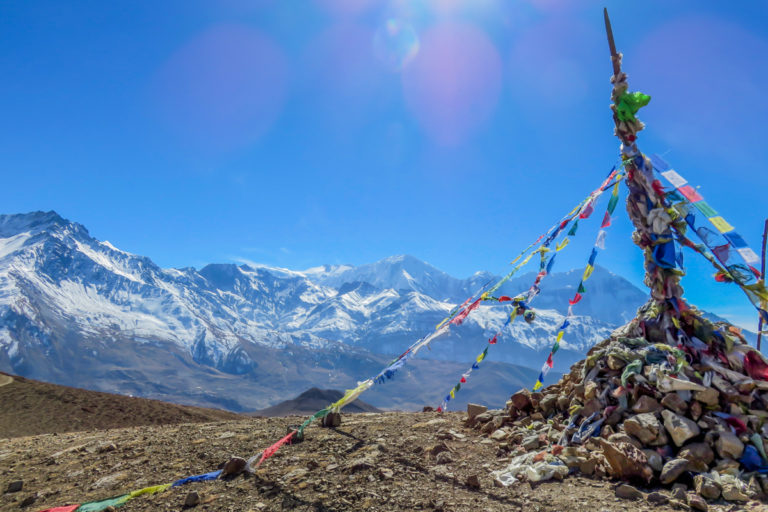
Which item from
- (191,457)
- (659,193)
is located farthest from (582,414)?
(191,457)

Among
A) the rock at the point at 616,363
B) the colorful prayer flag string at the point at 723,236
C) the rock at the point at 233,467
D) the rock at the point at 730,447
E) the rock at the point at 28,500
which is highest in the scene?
the colorful prayer flag string at the point at 723,236

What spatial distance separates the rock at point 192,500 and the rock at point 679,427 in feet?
30.7

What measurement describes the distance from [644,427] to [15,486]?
557 inches

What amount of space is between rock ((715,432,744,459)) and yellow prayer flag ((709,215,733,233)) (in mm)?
4609

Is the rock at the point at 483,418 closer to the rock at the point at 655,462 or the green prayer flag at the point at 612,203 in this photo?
the rock at the point at 655,462

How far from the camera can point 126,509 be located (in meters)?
8.01

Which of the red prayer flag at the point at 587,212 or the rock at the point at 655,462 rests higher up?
the red prayer flag at the point at 587,212

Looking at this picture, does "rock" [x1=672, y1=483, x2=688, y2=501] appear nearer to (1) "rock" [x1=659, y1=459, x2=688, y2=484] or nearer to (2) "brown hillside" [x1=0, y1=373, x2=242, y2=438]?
(1) "rock" [x1=659, y1=459, x2=688, y2=484]

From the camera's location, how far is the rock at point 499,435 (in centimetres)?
1105

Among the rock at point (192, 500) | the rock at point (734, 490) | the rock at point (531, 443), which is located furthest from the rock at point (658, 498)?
the rock at point (192, 500)

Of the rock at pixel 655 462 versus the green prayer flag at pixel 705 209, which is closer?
the rock at pixel 655 462

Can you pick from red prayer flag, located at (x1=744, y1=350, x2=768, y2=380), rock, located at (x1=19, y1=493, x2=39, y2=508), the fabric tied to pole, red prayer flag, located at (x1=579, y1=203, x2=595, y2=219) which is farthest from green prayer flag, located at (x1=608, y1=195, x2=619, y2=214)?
rock, located at (x1=19, y1=493, x2=39, y2=508)

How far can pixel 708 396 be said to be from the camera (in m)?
8.80

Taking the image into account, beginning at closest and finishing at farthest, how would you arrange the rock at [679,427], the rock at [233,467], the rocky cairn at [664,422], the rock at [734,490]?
the rock at [734,490] → the rocky cairn at [664,422] → the rock at [679,427] → the rock at [233,467]
